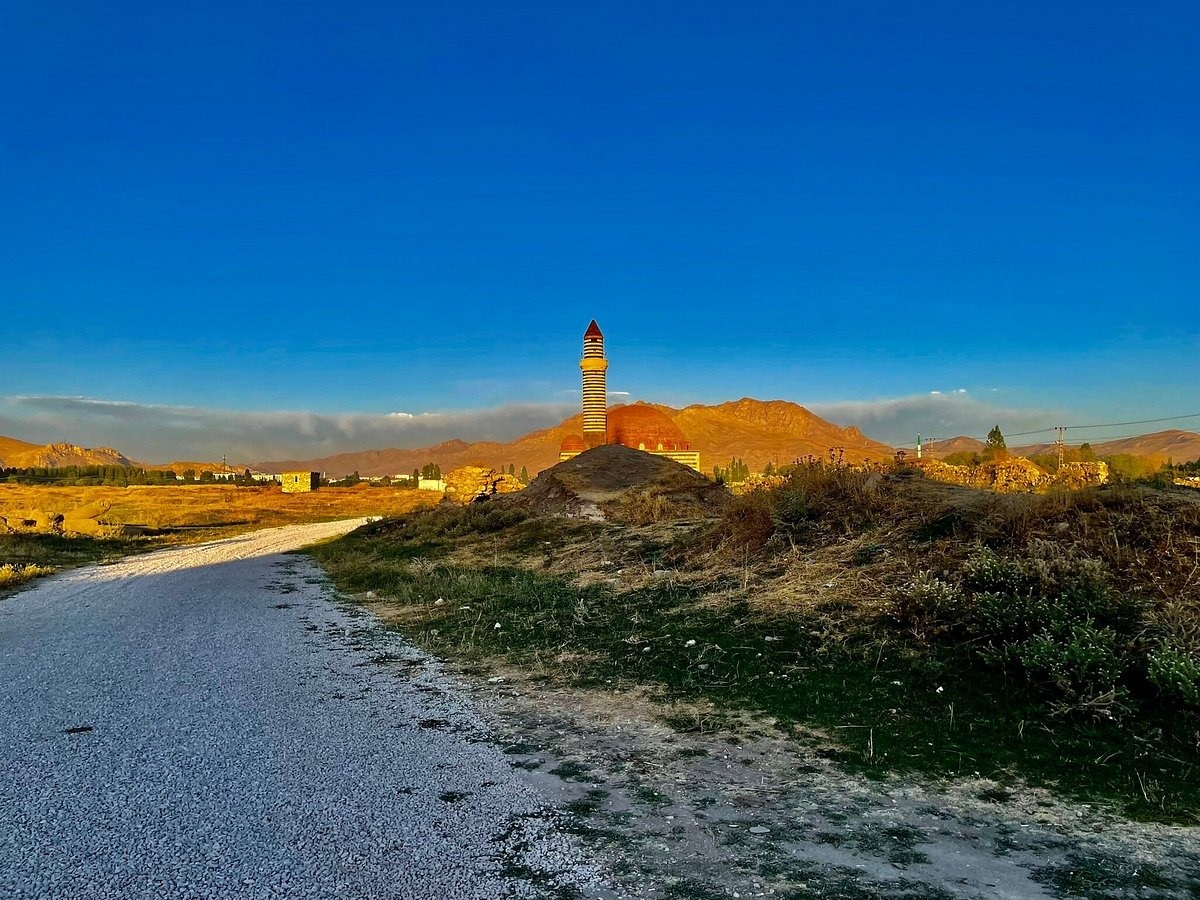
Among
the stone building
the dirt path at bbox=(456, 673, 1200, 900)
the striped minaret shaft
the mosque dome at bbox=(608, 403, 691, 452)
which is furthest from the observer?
the stone building

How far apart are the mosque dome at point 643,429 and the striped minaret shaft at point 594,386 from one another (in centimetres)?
571

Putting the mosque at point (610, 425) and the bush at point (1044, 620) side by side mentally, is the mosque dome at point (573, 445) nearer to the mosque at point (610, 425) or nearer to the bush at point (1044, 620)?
the mosque at point (610, 425)

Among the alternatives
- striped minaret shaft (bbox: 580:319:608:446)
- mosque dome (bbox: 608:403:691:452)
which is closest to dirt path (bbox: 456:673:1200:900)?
striped minaret shaft (bbox: 580:319:608:446)

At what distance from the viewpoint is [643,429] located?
58312mm

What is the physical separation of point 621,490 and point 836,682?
1751 cm

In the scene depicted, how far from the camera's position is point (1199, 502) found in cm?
902

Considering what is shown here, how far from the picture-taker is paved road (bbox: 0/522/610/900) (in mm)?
3814

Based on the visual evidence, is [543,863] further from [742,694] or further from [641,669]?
[641,669]

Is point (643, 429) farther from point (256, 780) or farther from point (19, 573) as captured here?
point (256, 780)

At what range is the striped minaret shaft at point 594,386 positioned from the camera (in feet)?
158

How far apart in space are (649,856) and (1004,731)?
11.7 feet

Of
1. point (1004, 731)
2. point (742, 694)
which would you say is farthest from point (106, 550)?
point (1004, 731)

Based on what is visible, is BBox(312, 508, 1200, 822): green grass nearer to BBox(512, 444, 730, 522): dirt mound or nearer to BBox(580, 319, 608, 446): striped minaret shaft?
BBox(512, 444, 730, 522): dirt mound

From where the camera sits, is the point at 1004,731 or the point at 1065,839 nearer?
the point at 1065,839
